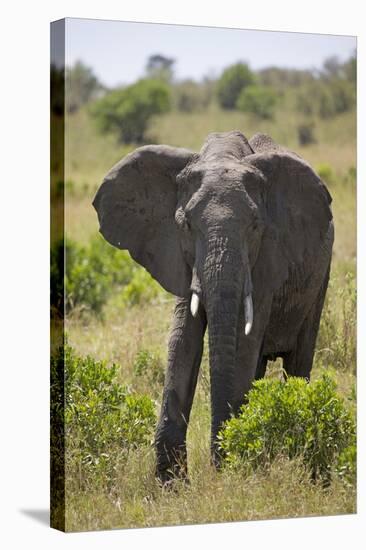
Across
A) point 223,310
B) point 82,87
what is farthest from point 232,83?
point 223,310

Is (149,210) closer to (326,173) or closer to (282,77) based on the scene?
(326,173)

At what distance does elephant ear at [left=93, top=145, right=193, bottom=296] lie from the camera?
845 centimetres

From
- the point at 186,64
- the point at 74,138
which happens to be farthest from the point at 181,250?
the point at 186,64

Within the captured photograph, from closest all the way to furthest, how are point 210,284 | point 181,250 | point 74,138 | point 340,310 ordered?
point 210,284 < point 181,250 < point 340,310 < point 74,138

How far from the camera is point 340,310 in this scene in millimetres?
10539

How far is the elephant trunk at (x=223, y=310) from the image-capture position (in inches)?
306

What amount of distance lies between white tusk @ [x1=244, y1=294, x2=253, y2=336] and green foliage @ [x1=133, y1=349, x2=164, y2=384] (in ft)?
7.66

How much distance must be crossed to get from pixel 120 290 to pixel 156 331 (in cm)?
270

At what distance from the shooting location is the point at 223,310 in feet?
25.5

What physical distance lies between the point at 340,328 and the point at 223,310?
8.08 feet

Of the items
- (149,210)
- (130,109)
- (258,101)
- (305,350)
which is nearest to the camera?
(149,210)

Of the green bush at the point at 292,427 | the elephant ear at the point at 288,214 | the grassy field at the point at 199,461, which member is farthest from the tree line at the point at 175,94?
the green bush at the point at 292,427

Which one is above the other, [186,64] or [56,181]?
[186,64]

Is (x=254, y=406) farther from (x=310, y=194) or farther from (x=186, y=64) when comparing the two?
(x=186, y=64)
